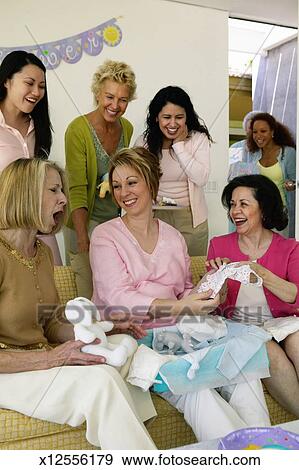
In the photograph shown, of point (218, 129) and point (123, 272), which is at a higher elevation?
point (218, 129)

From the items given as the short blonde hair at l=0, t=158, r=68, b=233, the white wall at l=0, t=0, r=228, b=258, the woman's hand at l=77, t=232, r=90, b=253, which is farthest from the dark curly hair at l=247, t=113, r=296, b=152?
the short blonde hair at l=0, t=158, r=68, b=233

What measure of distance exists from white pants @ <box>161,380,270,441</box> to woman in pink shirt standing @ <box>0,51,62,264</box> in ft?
2.72

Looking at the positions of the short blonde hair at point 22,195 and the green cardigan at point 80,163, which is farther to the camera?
the green cardigan at point 80,163

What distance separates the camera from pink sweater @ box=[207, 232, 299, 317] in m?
1.90

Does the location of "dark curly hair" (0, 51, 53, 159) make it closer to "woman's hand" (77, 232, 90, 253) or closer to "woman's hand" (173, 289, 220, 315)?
"woman's hand" (77, 232, 90, 253)

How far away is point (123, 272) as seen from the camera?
1.81 metres

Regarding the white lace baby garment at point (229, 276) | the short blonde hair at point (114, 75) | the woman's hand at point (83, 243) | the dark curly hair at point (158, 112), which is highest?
the short blonde hair at point (114, 75)

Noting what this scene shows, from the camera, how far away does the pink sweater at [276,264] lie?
74.7 inches

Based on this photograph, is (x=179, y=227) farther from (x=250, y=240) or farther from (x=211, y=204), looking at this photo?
(x=250, y=240)

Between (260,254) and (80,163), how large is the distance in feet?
2.37

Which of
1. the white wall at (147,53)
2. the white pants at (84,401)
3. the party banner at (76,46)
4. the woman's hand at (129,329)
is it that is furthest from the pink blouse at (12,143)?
the white pants at (84,401)

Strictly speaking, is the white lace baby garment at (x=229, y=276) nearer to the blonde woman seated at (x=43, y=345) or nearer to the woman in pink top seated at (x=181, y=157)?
the blonde woman seated at (x=43, y=345)

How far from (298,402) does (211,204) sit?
0.94 metres
